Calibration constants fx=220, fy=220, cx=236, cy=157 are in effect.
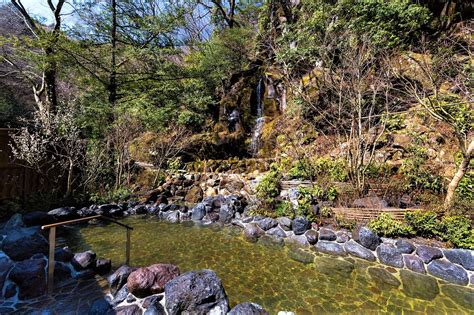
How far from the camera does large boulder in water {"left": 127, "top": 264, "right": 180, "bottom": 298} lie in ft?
10.6

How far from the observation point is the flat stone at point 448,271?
3.99m

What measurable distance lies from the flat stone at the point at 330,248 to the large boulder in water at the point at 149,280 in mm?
3462

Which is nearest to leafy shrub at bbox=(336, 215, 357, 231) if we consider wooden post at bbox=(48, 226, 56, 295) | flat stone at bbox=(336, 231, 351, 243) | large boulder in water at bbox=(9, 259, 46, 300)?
flat stone at bbox=(336, 231, 351, 243)

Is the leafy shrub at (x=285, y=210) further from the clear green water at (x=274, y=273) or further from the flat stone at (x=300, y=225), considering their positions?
the clear green water at (x=274, y=273)

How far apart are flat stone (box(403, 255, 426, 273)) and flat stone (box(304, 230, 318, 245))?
1.79 meters

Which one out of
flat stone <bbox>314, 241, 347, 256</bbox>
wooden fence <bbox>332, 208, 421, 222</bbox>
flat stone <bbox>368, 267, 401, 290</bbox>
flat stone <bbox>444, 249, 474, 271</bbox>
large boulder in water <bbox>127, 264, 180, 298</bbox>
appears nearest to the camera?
large boulder in water <bbox>127, 264, 180, 298</bbox>

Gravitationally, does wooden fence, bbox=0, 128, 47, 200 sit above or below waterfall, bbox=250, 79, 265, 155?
below

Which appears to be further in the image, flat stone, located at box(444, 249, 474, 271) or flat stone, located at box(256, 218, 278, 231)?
flat stone, located at box(256, 218, 278, 231)

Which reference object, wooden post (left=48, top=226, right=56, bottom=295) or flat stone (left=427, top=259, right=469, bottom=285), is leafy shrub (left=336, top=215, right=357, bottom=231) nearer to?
flat stone (left=427, top=259, right=469, bottom=285)

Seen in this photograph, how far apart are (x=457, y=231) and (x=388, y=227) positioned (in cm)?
115

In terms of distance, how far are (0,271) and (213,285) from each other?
3284mm

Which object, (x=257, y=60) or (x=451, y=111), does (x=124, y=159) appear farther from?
(x=451, y=111)

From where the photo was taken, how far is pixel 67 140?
7.20 metres

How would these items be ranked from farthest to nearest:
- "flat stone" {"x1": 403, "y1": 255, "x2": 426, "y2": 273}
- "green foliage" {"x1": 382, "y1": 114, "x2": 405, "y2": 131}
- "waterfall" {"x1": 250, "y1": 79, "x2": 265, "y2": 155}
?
1. "waterfall" {"x1": 250, "y1": 79, "x2": 265, "y2": 155}
2. "green foliage" {"x1": 382, "y1": 114, "x2": 405, "y2": 131}
3. "flat stone" {"x1": 403, "y1": 255, "x2": 426, "y2": 273}
